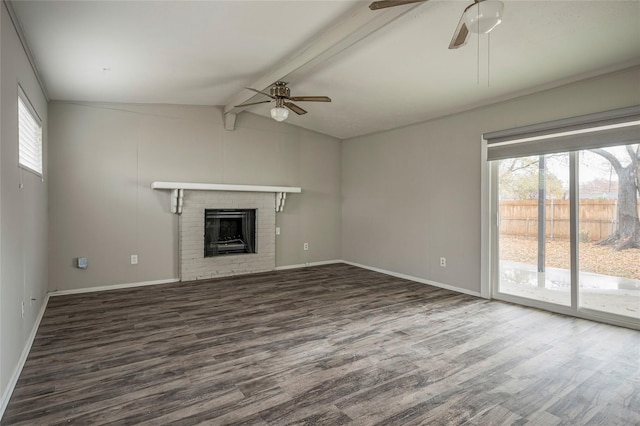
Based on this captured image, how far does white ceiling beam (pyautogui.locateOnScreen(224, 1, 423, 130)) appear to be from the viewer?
2.64 m

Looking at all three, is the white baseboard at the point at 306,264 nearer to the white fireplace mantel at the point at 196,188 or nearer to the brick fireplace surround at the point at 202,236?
the brick fireplace surround at the point at 202,236

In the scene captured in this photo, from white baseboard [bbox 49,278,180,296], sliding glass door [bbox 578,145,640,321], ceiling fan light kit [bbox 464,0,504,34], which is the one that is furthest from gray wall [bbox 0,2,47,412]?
sliding glass door [bbox 578,145,640,321]

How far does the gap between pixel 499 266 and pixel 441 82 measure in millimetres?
2400

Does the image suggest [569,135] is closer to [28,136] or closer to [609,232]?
[609,232]

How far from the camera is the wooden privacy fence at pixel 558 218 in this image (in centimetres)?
347

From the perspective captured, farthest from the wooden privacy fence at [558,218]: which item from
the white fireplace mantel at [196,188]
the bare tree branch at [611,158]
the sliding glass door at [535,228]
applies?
the white fireplace mantel at [196,188]

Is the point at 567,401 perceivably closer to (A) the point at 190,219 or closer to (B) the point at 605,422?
(B) the point at 605,422

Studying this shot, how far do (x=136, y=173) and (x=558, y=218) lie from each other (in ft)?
18.2

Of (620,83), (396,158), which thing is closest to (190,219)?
(396,158)

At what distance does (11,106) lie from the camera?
2391mm

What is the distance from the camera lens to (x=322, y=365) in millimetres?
2555

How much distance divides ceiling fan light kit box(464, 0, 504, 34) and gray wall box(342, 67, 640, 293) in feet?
7.67

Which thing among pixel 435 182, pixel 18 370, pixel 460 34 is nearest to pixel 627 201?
pixel 435 182

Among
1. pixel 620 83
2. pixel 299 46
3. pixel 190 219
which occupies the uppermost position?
pixel 299 46
